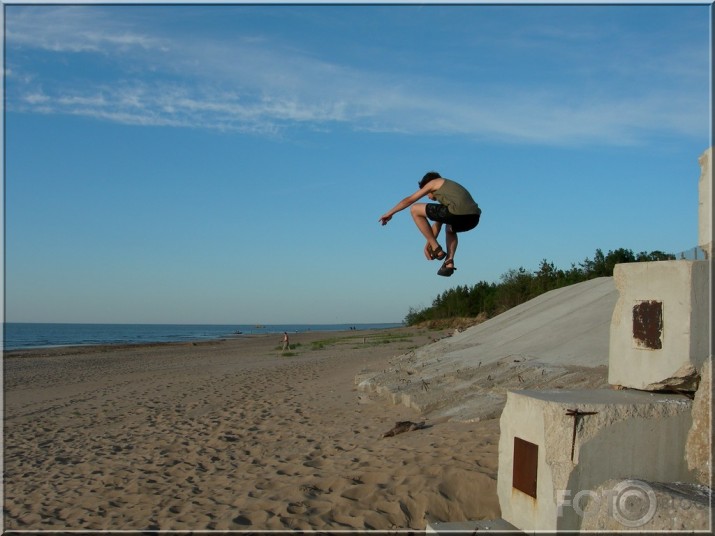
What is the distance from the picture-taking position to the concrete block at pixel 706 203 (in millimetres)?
4746

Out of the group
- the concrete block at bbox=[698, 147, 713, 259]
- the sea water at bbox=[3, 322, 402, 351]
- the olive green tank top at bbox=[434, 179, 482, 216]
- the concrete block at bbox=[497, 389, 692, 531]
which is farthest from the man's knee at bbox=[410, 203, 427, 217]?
the sea water at bbox=[3, 322, 402, 351]

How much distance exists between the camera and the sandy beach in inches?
235

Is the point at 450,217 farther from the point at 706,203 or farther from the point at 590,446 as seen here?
the point at 590,446

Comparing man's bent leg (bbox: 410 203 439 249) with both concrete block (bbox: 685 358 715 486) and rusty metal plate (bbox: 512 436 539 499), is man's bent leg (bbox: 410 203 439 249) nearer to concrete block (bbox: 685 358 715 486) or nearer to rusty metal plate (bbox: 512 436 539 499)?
rusty metal plate (bbox: 512 436 539 499)

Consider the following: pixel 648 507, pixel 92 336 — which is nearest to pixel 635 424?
pixel 648 507

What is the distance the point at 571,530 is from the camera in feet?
14.0

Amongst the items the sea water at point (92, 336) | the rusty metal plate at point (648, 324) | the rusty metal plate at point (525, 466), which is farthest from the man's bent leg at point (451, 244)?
the sea water at point (92, 336)

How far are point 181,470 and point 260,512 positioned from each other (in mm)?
2458

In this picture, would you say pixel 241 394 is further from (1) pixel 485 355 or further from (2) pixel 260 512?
(2) pixel 260 512

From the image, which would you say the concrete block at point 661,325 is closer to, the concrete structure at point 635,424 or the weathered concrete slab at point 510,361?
the concrete structure at point 635,424

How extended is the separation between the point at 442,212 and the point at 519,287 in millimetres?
25714

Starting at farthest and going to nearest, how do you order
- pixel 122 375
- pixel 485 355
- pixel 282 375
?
pixel 122 375 < pixel 282 375 < pixel 485 355

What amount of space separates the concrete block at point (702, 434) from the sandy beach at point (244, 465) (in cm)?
180

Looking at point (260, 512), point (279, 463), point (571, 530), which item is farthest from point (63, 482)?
point (571, 530)
